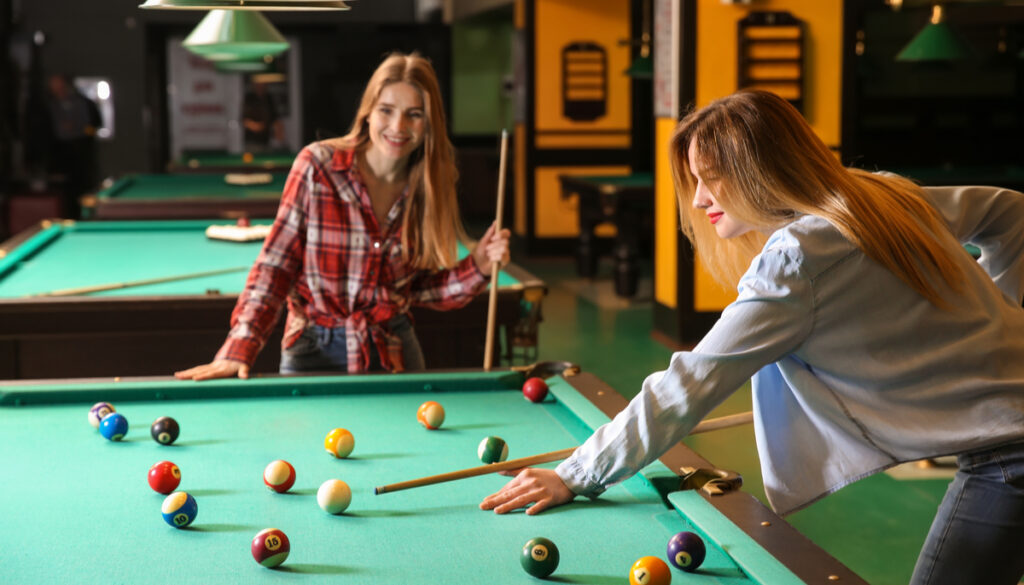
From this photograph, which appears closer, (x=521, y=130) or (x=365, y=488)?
(x=365, y=488)

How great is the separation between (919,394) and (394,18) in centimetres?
1260

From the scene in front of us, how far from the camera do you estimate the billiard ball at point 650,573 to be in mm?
1408

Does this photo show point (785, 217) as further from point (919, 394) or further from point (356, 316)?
point (356, 316)

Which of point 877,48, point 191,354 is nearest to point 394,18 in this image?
point 877,48

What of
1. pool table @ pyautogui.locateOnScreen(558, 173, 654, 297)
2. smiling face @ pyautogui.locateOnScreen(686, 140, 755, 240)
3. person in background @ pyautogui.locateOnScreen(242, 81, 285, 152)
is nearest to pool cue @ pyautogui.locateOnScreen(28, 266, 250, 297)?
smiling face @ pyautogui.locateOnScreen(686, 140, 755, 240)

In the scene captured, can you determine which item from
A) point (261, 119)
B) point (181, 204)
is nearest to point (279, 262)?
point (181, 204)

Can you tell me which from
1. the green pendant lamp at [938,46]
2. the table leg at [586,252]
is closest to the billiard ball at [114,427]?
the green pendant lamp at [938,46]

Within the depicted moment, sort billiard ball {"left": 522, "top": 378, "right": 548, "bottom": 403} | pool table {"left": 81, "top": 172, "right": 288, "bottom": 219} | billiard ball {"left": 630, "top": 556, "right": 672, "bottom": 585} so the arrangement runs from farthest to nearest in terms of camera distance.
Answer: pool table {"left": 81, "top": 172, "right": 288, "bottom": 219}, billiard ball {"left": 522, "top": 378, "right": 548, "bottom": 403}, billiard ball {"left": 630, "top": 556, "right": 672, "bottom": 585}

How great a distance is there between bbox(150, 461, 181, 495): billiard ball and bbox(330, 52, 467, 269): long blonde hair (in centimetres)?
129

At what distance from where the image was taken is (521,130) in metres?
10.5

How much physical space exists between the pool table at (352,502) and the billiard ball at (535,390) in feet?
0.07

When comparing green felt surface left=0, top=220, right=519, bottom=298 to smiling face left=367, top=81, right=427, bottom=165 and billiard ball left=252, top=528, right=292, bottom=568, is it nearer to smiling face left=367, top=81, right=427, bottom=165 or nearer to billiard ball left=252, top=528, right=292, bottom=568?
smiling face left=367, top=81, right=427, bottom=165

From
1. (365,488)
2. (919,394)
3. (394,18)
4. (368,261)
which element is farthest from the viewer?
(394,18)

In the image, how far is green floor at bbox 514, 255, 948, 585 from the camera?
128 inches
